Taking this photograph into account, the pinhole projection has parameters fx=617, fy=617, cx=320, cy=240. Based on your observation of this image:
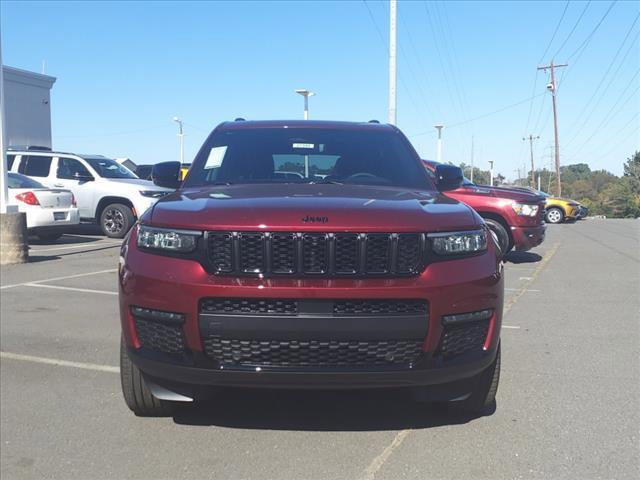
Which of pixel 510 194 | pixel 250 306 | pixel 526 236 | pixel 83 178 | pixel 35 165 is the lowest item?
pixel 526 236

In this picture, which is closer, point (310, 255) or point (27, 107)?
point (310, 255)

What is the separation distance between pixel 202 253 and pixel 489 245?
58.8 inches

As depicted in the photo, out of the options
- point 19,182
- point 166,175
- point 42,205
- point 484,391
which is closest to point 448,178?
point 484,391

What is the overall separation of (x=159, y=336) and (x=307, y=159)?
1.91 m

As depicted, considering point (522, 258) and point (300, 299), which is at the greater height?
point (300, 299)

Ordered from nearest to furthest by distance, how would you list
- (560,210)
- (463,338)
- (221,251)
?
(221,251) → (463,338) → (560,210)

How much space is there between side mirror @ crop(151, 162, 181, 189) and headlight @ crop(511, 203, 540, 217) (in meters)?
6.81

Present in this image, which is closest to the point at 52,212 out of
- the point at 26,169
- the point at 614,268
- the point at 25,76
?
the point at 26,169

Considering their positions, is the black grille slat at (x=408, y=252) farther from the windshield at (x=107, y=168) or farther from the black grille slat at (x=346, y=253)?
the windshield at (x=107, y=168)

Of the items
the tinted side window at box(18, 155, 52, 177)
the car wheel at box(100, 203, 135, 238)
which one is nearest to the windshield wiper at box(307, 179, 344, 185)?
the car wheel at box(100, 203, 135, 238)

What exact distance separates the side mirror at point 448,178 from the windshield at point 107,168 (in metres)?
11.7

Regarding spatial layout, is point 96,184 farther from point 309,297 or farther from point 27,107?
point 309,297

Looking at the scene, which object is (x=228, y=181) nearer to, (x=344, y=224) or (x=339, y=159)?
(x=339, y=159)

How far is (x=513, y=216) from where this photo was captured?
9.95 m
